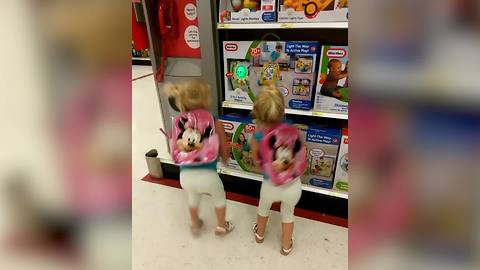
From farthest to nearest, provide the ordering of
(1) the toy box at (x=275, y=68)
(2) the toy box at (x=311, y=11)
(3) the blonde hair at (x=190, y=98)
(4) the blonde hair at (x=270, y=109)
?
(1) the toy box at (x=275, y=68) < (2) the toy box at (x=311, y=11) < (4) the blonde hair at (x=270, y=109) < (3) the blonde hair at (x=190, y=98)

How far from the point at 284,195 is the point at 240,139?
37 cm

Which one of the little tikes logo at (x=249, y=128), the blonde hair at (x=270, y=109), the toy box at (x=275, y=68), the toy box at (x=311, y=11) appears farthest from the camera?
the little tikes logo at (x=249, y=128)

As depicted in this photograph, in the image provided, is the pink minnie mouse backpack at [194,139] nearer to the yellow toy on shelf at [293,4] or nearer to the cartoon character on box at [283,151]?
the cartoon character on box at [283,151]

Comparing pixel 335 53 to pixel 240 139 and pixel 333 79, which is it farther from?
pixel 240 139

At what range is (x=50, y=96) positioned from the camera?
0.16 meters

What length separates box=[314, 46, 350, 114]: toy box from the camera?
1080 millimetres

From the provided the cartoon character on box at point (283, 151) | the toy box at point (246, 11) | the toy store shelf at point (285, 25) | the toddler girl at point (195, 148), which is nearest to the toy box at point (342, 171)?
the cartoon character on box at point (283, 151)

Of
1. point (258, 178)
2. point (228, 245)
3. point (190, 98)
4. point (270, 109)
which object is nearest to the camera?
point (190, 98)

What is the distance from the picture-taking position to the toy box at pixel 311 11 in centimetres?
105

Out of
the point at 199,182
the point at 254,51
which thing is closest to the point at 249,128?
the point at 254,51

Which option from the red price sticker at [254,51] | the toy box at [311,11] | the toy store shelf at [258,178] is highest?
the toy box at [311,11]

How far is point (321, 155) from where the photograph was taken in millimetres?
→ 1259

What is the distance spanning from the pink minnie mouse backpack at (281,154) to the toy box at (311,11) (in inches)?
16.0

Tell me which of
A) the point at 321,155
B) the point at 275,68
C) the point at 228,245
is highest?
the point at 275,68
